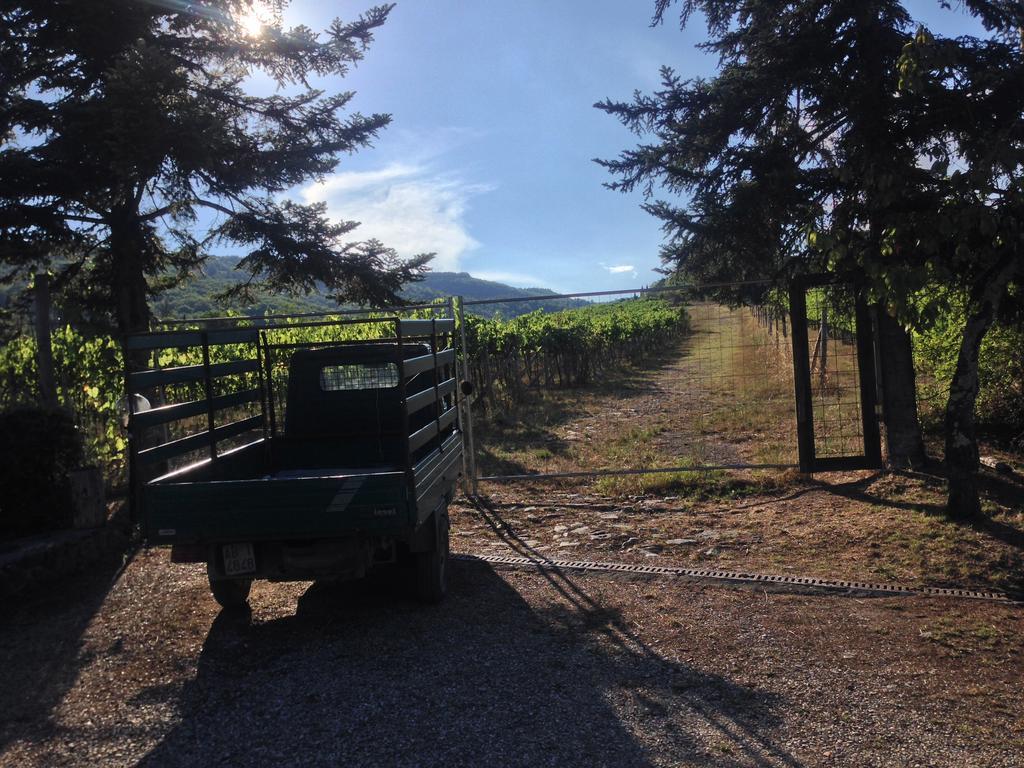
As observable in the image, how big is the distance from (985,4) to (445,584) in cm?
764

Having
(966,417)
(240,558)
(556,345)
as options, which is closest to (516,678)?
(240,558)

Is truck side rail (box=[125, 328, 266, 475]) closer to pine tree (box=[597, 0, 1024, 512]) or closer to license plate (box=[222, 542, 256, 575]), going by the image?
license plate (box=[222, 542, 256, 575])

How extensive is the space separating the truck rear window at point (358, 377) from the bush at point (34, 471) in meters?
2.91

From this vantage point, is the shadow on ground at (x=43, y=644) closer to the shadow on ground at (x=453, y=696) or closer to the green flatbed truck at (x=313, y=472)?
the shadow on ground at (x=453, y=696)

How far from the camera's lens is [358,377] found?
6254mm

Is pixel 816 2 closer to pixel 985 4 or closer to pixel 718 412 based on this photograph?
pixel 985 4

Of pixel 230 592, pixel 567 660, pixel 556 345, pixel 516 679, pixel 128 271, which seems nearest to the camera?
pixel 516 679

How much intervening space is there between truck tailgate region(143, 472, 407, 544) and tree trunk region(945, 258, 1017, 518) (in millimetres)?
4691

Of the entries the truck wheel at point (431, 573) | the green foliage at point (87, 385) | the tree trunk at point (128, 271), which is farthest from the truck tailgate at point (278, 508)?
the tree trunk at point (128, 271)

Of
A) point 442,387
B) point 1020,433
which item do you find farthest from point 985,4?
point 442,387

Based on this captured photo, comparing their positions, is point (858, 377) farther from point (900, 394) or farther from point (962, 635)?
point (962, 635)

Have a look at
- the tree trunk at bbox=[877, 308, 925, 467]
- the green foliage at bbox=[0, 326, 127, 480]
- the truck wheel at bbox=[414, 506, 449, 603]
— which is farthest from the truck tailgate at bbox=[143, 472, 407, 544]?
the tree trunk at bbox=[877, 308, 925, 467]

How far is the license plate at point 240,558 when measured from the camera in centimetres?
463

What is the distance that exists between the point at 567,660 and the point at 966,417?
4.19m
